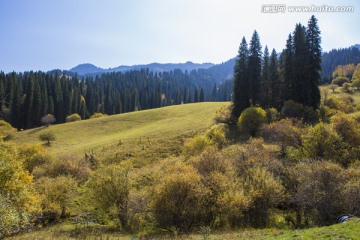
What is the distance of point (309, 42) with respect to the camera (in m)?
58.3

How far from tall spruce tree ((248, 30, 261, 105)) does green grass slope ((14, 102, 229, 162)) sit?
11.7m

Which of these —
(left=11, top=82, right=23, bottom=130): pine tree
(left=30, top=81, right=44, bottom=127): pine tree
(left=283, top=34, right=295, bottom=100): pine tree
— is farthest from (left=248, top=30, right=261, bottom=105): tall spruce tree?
(left=11, top=82, right=23, bottom=130): pine tree

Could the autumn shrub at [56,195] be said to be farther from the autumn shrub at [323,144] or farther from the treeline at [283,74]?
the treeline at [283,74]

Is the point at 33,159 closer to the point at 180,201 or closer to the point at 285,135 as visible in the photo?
the point at 180,201

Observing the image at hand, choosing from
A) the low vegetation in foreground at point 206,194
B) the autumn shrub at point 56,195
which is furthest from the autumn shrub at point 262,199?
the autumn shrub at point 56,195

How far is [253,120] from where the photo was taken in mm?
50938

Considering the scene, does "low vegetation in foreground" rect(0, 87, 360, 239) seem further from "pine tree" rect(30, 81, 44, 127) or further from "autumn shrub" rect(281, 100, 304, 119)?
"pine tree" rect(30, 81, 44, 127)

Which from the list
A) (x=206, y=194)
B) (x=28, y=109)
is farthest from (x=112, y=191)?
(x=28, y=109)

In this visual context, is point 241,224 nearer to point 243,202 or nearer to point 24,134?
point 243,202

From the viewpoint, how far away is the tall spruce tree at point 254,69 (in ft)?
201

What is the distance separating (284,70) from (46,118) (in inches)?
2856

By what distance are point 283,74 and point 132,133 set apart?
37503 mm

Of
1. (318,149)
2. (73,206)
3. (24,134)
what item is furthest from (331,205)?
(24,134)

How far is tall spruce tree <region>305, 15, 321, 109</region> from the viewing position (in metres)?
56.0
